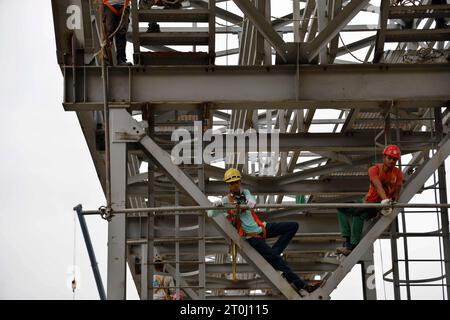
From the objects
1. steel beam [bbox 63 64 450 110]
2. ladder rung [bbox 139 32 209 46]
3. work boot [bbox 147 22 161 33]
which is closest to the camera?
steel beam [bbox 63 64 450 110]

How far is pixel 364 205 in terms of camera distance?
1515 cm

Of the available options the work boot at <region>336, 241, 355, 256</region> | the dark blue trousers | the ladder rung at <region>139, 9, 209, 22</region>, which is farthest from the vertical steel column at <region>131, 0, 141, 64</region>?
the work boot at <region>336, 241, 355, 256</region>

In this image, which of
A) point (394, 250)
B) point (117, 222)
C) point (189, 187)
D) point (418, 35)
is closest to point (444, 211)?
point (394, 250)

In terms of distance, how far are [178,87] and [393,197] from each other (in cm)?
378

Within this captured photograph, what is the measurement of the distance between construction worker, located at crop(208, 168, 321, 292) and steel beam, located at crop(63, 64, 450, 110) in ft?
4.98

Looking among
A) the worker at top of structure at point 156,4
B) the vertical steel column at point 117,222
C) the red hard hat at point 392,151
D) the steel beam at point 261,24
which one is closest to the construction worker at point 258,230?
the vertical steel column at point 117,222

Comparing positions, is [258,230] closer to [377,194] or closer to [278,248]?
[278,248]

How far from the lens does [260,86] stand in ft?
55.5

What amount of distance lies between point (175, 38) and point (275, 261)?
13.4 feet

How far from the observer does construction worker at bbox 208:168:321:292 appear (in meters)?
16.0

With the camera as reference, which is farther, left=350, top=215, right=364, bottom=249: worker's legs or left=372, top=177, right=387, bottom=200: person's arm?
left=350, top=215, right=364, bottom=249: worker's legs

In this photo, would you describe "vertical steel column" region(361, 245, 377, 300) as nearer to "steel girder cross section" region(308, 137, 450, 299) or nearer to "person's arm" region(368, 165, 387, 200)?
"steel girder cross section" region(308, 137, 450, 299)

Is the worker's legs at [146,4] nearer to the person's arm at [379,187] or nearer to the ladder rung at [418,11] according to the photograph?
the ladder rung at [418,11]
